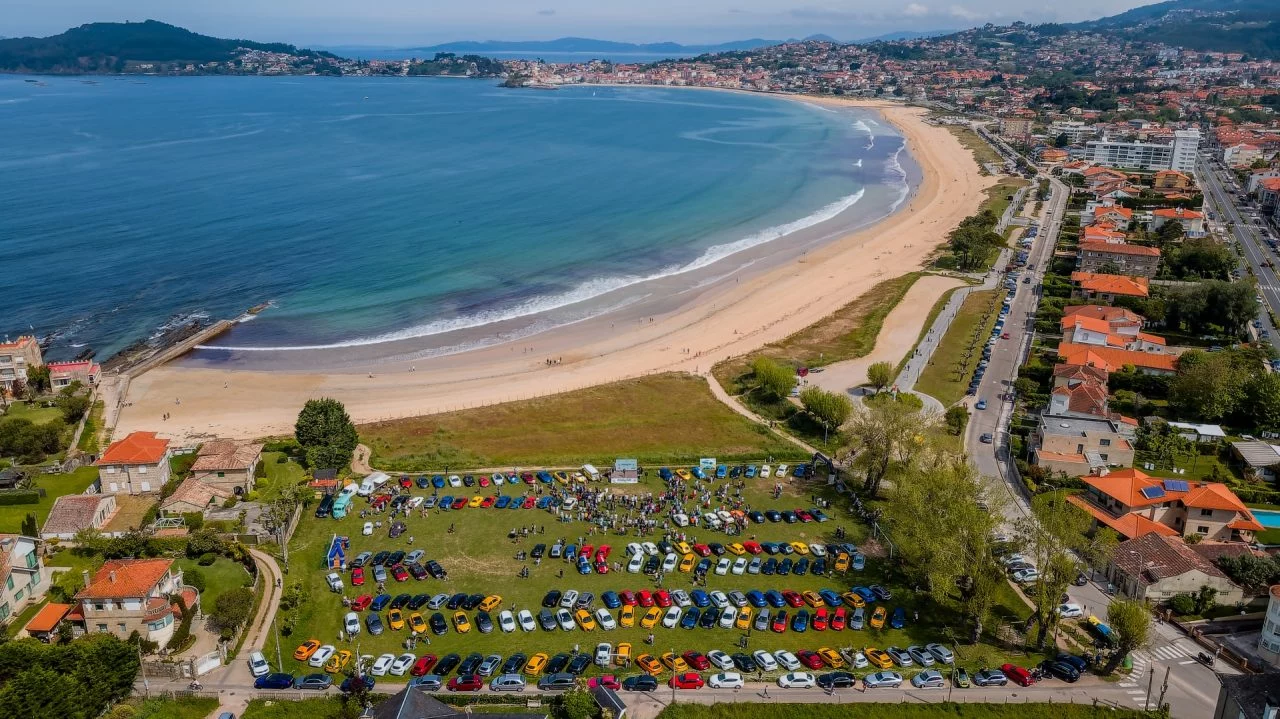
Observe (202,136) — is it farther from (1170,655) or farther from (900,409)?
(1170,655)

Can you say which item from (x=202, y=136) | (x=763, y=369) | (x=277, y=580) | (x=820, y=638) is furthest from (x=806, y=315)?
(x=202, y=136)

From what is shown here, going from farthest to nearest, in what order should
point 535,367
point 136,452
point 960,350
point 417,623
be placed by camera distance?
point 535,367 → point 960,350 → point 136,452 → point 417,623

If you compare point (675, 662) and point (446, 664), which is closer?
point (675, 662)

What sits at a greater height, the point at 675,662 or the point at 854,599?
the point at 675,662

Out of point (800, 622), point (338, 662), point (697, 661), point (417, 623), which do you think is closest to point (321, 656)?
point (338, 662)

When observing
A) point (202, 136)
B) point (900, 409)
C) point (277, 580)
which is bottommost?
point (277, 580)

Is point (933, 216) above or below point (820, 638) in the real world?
above

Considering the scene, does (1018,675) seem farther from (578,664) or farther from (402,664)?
(402,664)
